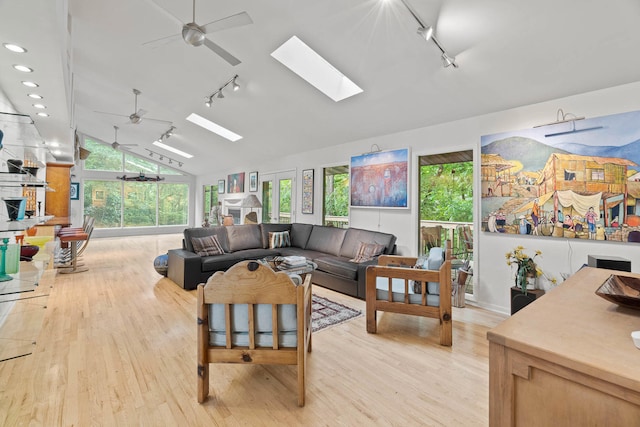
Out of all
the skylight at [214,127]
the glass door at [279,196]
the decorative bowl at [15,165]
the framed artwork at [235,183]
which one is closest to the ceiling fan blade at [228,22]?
the decorative bowl at [15,165]

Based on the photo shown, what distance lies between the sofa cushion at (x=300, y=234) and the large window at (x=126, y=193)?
24.5 feet

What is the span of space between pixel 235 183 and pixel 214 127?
8.24ft

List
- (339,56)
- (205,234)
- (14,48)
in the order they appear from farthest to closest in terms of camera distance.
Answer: (205,234), (339,56), (14,48)

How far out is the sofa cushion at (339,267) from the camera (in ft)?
13.3

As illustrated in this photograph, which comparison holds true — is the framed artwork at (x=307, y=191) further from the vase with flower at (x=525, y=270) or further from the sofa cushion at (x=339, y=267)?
the vase with flower at (x=525, y=270)

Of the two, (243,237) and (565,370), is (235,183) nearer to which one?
(243,237)

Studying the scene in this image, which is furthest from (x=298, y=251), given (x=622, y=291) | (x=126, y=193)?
(x=126, y=193)

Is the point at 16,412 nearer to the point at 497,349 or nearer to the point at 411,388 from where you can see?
the point at 411,388

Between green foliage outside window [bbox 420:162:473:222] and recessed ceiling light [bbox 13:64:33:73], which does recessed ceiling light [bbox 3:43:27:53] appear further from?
green foliage outside window [bbox 420:162:473:222]

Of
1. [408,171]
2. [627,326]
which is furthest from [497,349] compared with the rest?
[408,171]

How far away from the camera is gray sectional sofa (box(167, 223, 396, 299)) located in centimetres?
422

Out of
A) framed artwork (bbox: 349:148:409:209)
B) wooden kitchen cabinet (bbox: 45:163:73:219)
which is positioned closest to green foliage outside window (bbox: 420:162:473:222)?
framed artwork (bbox: 349:148:409:209)

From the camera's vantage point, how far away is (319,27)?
296 centimetres

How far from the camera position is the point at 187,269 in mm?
4320
